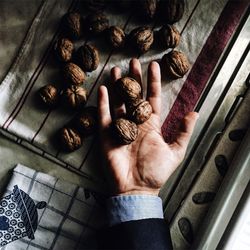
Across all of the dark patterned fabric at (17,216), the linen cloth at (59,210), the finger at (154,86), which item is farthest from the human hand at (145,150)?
the dark patterned fabric at (17,216)

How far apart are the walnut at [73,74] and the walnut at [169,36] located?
0.79 feet

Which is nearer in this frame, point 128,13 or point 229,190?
point 229,190

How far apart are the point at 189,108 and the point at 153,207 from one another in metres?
0.30

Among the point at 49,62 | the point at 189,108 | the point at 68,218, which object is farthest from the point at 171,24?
the point at 68,218

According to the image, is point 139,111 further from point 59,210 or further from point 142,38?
point 59,210

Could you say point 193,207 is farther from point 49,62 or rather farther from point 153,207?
point 49,62

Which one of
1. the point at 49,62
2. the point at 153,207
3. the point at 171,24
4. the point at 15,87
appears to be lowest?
the point at 153,207

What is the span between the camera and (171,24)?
4.12 feet

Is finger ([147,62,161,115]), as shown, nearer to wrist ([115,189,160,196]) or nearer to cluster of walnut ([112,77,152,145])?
cluster of walnut ([112,77,152,145])

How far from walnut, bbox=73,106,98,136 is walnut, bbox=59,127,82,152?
2cm

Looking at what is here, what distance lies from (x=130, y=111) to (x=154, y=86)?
93mm

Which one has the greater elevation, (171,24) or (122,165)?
(171,24)

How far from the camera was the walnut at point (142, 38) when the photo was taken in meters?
1.21

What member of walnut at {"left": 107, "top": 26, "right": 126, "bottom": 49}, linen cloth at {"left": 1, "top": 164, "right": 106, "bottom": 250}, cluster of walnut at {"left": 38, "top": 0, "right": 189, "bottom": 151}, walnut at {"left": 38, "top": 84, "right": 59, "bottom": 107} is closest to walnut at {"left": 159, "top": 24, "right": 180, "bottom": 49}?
cluster of walnut at {"left": 38, "top": 0, "right": 189, "bottom": 151}
